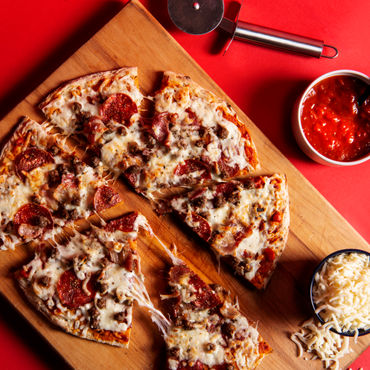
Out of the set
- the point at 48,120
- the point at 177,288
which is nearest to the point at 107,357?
the point at 177,288

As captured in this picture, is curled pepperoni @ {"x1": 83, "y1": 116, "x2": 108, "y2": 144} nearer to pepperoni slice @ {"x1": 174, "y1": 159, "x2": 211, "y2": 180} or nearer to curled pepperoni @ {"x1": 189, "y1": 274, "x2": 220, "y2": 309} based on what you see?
pepperoni slice @ {"x1": 174, "y1": 159, "x2": 211, "y2": 180}

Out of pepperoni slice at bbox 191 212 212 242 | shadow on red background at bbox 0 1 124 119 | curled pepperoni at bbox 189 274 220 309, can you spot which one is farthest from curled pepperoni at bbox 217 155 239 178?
shadow on red background at bbox 0 1 124 119

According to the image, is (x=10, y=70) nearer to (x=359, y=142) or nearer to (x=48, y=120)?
(x=48, y=120)

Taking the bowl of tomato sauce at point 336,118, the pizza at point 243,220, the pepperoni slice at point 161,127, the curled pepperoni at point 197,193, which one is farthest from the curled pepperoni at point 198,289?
the bowl of tomato sauce at point 336,118

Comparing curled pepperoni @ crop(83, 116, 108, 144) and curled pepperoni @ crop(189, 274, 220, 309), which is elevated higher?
curled pepperoni @ crop(83, 116, 108, 144)

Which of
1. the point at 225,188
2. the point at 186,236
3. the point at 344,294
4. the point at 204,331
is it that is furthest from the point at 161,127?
the point at 344,294

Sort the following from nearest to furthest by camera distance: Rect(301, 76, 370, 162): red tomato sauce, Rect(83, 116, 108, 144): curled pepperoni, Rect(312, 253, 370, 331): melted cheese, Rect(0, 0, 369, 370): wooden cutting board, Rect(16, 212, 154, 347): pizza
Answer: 1. Rect(312, 253, 370, 331): melted cheese
2. Rect(16, 212, 154, 347): pizza
3. Rect(83, 116, 108, 144): curled pepperoni
4. Rect(0, 0, 369, 370): wooden cutting board
5. Rect(301, 76, 370, 162): red tomato sauce

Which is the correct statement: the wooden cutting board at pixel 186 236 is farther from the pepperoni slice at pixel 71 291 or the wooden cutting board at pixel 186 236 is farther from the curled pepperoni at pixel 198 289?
the pepperoni slice at pixel 71 291
